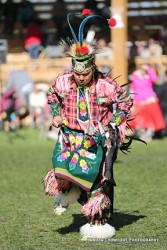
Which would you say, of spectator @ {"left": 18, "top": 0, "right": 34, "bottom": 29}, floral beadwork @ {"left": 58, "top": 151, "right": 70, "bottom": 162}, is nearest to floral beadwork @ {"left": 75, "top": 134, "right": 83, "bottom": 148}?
floral beadwork @ {"left": 58, "top": 151, "right": 70, "bottom": 162}

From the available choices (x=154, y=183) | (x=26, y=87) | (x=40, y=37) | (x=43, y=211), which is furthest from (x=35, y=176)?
(x=40, y=37)

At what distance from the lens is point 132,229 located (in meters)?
7.80

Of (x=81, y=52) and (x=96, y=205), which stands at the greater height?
(x=81, y=52)

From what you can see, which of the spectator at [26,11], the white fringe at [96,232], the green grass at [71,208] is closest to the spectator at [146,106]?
the green grass at [71,208]

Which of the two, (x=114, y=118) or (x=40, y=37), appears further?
(x=40, y=37)

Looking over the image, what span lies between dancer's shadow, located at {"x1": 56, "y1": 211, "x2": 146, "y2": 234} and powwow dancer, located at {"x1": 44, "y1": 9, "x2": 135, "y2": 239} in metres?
0.44

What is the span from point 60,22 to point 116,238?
18.9 metres

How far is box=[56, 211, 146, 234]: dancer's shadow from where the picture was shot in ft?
25.8

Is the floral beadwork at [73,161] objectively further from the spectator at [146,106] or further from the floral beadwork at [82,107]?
the spectator at [146,106]

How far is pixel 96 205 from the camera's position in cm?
720

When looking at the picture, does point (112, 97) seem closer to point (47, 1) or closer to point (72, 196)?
point (72, 196)

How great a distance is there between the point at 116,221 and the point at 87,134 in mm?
1398

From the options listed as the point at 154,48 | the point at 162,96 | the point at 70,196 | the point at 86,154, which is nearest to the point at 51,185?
the point at 70,196

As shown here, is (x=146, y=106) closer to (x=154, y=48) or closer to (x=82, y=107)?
(x=154, y=48)
